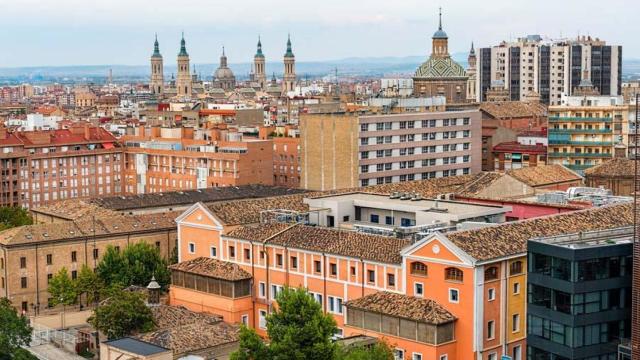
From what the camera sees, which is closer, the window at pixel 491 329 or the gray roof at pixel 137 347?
the gray roof at pixel 137 347

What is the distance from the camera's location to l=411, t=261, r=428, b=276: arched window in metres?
54.3

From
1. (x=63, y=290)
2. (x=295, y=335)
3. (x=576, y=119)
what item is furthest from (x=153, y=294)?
(x=576, y=119)

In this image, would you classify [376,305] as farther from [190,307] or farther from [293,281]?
[190,307]

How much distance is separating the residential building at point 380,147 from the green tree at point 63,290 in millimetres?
34014

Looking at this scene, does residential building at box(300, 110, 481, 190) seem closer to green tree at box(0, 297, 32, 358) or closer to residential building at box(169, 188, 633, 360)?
residential building at box(169, 188, 633, 360)

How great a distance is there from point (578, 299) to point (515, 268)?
10.3m

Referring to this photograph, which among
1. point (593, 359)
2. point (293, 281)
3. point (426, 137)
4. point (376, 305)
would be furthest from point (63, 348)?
point (426, 137)

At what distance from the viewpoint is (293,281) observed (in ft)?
202

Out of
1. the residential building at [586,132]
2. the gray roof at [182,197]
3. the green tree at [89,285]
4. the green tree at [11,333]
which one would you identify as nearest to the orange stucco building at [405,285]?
the green tree at [89,285]

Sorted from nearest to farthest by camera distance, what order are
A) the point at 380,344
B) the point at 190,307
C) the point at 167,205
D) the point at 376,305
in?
the point at 380,344, the point at 376,305, the point at 190,307, the point at 167,205

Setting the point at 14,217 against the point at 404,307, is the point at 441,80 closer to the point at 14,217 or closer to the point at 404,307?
the point at 14,217

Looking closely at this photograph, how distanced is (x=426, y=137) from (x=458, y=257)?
2089 inches

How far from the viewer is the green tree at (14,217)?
93562mm

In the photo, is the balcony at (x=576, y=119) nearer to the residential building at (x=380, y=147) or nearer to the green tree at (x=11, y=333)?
the residential building at (x=380, y=147)
